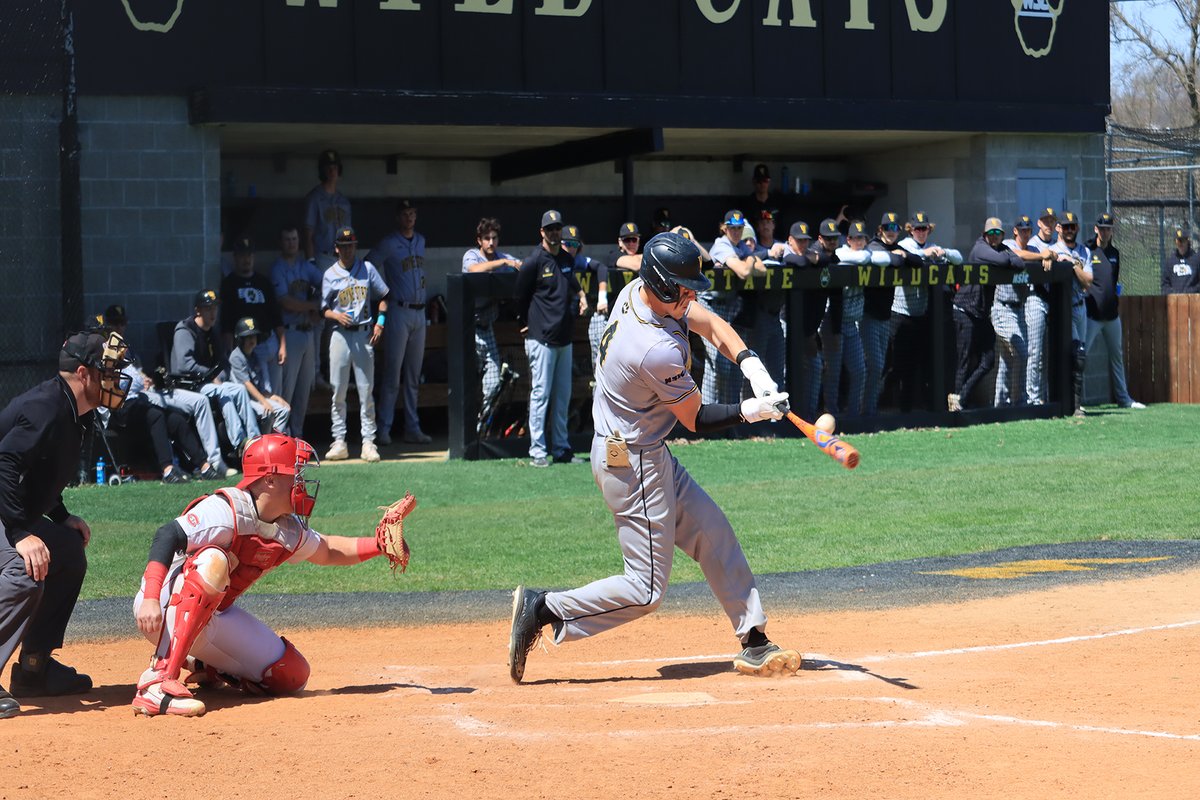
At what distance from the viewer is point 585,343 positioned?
16.0 metres

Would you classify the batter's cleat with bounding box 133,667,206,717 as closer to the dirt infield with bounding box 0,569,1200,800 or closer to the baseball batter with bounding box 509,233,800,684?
the dirt infield with bounding box 0,569,1200,800

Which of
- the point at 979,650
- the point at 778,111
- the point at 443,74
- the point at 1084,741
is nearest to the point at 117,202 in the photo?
the point at 443,74

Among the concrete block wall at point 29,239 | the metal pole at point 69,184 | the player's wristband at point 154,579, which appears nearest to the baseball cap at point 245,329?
the metal pole at point 69,184

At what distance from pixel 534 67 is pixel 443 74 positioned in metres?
1.06

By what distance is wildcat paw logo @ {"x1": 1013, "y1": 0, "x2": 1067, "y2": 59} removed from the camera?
19.8 metres

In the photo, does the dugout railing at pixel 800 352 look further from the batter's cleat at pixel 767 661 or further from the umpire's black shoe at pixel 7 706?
the umpire's black shoe at pixel 7 706

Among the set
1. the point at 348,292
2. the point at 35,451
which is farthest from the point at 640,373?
the point at 348,292

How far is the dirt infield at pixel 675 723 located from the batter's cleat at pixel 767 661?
0.24 ft

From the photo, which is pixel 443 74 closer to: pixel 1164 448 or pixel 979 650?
pixel 1164 448

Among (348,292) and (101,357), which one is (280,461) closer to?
(101,357)

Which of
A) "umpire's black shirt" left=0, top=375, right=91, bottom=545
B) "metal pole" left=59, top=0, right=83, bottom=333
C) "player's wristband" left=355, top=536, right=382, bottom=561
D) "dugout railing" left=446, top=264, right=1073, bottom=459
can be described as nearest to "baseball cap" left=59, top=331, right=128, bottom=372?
"umpire's black shirt" left=0, top=375, right=91, bottom=545

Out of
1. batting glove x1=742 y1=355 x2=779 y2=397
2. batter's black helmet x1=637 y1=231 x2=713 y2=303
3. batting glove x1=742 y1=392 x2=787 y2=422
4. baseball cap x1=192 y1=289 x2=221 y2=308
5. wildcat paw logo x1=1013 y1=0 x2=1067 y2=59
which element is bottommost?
batting glove x1=742 y1=392 x2=787 y2=422

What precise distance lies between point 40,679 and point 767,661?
327cm

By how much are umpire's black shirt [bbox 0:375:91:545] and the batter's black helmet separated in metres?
2.59
